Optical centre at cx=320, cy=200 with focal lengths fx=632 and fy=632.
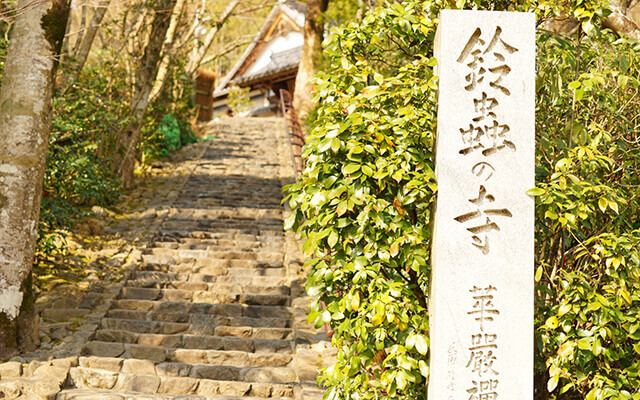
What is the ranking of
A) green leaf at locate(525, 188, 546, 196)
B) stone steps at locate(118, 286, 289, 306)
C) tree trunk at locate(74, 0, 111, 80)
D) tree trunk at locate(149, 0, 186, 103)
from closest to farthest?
green leaf at locate(525, 188, 546, 196) → stone steps at locate(118, 286, 289, 306) → tree trunk at locate(74, 0, 111, 80) → tree trunk at locate(149, 0, 186, 103)

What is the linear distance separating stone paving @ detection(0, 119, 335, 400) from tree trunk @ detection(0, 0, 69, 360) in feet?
1.40

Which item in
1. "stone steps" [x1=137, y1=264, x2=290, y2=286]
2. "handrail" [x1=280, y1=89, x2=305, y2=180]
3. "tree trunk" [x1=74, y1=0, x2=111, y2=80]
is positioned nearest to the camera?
"stone steps" [x1=137, y1=264, x2=290, y2=286]

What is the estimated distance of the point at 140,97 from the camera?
11.4 m

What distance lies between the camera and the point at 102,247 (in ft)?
28.7

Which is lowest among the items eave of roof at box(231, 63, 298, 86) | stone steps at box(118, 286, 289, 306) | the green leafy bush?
stone steps at box(118, 286, 289, 306)

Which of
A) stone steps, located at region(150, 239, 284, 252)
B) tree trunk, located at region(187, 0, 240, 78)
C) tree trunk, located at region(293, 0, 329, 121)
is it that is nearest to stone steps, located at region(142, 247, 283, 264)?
stone steps, located at region(150, 239, 284, 252)

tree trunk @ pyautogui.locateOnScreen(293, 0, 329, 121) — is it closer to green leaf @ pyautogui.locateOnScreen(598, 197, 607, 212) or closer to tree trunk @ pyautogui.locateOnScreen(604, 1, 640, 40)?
tree trunk @ pyautogui.locateOnScreen(604, 1, 640, 40)

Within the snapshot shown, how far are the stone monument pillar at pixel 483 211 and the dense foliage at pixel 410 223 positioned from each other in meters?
0.15

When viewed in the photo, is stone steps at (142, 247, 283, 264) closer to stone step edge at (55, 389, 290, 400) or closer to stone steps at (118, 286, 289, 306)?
stone steps at (118, 286, 289, 306)

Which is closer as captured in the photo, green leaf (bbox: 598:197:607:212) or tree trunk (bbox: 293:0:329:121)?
green leaf (bbox: 598:197:607:212)

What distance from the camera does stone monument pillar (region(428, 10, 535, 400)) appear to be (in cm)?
365

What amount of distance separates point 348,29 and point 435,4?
0.61 metres

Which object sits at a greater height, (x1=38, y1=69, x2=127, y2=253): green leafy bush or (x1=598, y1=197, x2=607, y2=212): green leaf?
(x1=38, y1=69, x2=127, y2=253): green leafy bush

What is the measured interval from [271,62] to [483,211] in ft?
72.2
